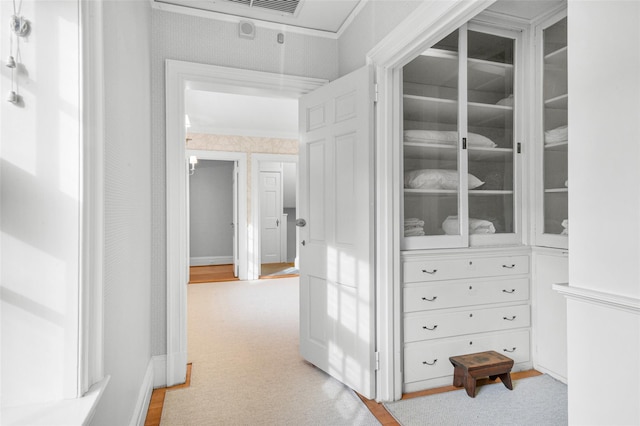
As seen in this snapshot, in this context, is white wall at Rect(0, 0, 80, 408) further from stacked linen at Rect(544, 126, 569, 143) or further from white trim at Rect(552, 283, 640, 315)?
stacked linen at Rect(544, 126, 569, 143)

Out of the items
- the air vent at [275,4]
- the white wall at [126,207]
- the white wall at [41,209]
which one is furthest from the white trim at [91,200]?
the air vent at [275,4]

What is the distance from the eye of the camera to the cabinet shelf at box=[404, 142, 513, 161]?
238cm

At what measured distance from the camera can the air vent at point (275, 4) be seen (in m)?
2.38

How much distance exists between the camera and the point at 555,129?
8.07 feet

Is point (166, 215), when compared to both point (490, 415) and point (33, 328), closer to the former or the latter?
point (33, 328)

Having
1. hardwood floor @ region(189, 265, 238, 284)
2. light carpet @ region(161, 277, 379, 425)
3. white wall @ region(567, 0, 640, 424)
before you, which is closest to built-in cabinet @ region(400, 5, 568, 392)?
light carpet @ region(161, 277, 379, 425)

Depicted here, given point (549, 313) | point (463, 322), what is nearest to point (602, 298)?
point (463, 322)

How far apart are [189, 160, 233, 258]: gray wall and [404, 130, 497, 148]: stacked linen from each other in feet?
20.5

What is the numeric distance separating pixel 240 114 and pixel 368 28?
3.28 m

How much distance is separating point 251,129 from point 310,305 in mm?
4209

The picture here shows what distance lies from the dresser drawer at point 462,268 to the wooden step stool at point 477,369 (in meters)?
0.51

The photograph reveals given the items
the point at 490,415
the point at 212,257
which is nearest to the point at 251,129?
the point at 212,257

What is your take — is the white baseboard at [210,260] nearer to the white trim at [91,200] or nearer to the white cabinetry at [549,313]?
the white cabinetry at [549,313]

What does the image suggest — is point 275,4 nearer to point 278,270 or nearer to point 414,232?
point 414,232
